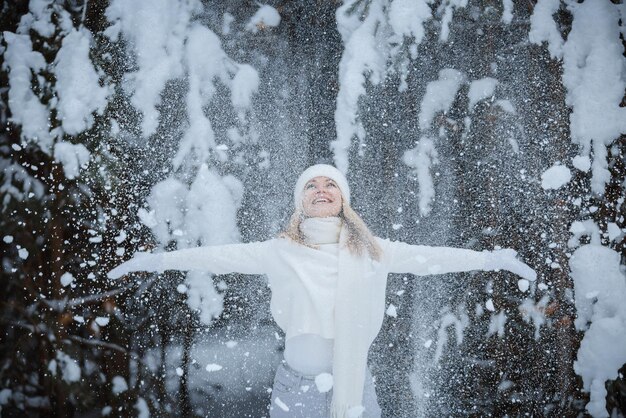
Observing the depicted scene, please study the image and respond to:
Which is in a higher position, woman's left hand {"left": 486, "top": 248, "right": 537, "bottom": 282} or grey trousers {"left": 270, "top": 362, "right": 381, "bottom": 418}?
woman's left hand {"left": 486, "top": 248, "right": 537, "bottom": 282}

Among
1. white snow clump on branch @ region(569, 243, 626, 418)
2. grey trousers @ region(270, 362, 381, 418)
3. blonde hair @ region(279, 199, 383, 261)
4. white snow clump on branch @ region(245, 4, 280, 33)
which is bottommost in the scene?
grey trousers @ region(270, 362, 381, 418)

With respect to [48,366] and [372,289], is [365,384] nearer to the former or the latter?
[372,289]

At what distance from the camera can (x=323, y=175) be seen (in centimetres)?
149

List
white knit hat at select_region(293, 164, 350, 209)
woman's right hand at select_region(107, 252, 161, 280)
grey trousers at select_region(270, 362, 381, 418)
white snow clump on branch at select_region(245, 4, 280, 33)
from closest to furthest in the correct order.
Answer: grey trousers at select_region(270, 362, 381, 418), woman's right hand at select_region(107, 252, 161, 280), white knit hat at select_region(293, 164, 350, 209), white snow clump on branch at select_region(245, 4, 280, 33)

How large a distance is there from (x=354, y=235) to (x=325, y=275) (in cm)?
17

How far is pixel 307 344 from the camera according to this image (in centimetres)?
132

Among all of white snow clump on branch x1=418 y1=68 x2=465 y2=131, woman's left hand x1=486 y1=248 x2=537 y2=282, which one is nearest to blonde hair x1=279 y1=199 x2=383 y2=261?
woman's left hand x1=486 y1=248 x2=537 y2=282

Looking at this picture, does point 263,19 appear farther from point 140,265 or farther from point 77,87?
point 140,265

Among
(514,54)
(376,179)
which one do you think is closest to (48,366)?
(376,179)

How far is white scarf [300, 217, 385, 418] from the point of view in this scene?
130cm

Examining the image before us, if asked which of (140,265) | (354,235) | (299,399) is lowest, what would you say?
(299,399)

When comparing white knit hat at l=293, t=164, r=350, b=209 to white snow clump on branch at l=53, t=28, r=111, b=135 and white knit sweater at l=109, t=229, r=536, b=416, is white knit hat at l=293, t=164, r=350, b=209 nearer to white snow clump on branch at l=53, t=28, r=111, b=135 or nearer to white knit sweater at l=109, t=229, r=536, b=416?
white knit sweater at l=109, t=229, r=536, b=416

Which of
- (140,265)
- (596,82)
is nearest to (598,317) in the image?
(596,82)

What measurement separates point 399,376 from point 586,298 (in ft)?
2.55
